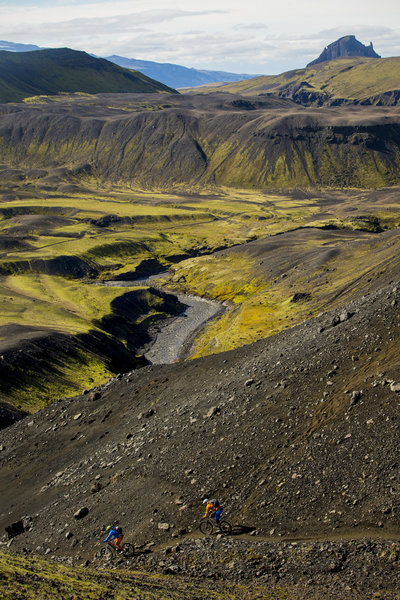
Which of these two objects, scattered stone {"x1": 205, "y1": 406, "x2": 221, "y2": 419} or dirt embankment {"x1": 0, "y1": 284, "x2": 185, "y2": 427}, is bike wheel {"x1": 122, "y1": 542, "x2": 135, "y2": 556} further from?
dirt embankment {"x1": 0, "y1": 284, "x2": 185, "y2": 427}

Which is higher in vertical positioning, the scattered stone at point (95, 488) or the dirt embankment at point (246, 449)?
the dirt embankment at point (246, 449)

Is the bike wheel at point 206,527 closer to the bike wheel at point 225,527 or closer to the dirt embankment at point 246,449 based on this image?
the bike wheel at point 225,527

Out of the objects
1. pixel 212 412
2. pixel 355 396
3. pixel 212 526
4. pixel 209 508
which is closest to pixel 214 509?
pixel 209 508

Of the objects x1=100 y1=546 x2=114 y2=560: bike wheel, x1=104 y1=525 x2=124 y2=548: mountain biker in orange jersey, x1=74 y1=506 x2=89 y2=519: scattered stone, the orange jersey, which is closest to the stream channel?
x1=74 y1=506 x2=89 y2=519: scattered stone

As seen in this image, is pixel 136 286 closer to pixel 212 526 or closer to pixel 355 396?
pixel 355 396

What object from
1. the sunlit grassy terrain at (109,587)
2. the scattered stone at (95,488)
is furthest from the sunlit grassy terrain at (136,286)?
the sunlit grassy terrain at (109,587)

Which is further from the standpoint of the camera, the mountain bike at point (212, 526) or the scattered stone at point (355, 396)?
the scattered stone at point (355, 396)

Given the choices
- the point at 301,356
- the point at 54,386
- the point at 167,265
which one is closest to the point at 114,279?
the point at 167,265
